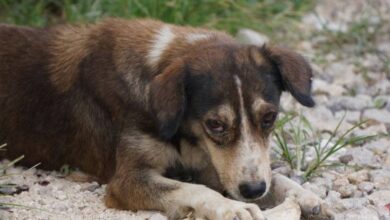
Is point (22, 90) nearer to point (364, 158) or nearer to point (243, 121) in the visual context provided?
point (243, 121)

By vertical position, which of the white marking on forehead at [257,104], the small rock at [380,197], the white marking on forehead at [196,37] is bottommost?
the small rock at [380,197]

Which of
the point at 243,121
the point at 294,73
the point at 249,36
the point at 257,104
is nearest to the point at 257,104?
the point at 257,104

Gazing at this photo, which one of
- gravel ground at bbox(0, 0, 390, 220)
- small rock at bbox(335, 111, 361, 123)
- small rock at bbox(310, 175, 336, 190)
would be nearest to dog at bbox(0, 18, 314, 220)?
gravel ground at bbox(0, 0, 390, 220)

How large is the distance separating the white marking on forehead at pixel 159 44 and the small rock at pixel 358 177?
59.2 inches

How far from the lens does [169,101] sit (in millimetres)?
4977

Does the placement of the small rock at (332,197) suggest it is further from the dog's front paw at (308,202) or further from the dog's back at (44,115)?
the dog's back at (44,115)

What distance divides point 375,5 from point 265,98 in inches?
209

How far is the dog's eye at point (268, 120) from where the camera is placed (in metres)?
5.03

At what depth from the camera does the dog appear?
4.95 metres

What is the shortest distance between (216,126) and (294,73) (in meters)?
0.64

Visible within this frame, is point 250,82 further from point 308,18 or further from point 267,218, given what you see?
point 308,18

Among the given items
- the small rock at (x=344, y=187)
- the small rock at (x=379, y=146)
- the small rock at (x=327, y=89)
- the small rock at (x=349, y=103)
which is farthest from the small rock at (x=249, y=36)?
the small rock at (x=344, y=187)

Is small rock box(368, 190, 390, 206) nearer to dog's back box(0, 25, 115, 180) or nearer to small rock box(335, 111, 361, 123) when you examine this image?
small rock box(335, 111, 361, 123)

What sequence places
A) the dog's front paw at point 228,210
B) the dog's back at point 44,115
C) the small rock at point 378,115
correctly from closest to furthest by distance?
the dog's front paw at point 228,210, the dog's back at point 44,115, the small rock at point 378,115
